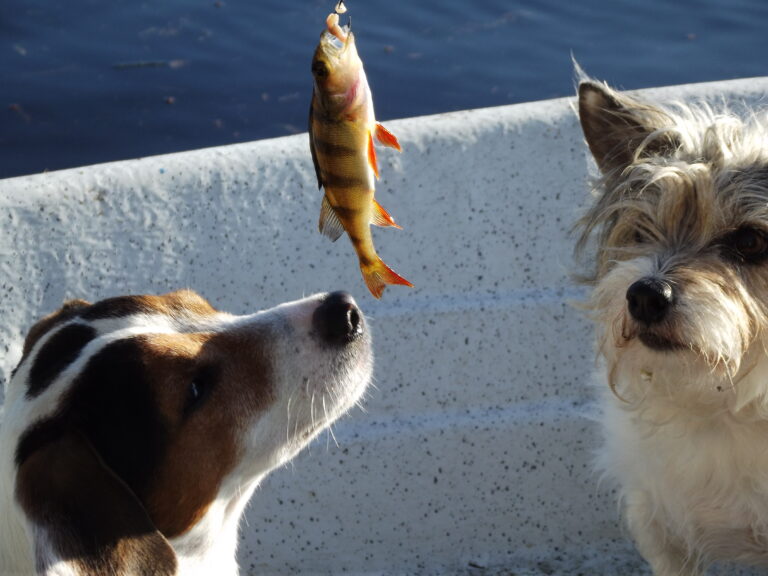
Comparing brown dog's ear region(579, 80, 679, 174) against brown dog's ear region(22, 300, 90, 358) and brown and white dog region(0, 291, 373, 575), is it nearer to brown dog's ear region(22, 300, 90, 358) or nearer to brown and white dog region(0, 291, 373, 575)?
brown and white dog region(0, 291, 373, 575)

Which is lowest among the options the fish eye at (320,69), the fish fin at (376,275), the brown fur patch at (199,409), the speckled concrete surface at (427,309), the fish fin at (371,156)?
the speckled concrete surface at (427,309)

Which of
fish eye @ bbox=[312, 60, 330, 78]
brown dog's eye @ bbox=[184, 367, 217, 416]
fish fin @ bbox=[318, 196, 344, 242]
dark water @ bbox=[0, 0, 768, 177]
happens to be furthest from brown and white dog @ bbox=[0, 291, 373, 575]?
A: dark water @ bbox=[0, 0, 768, 177]

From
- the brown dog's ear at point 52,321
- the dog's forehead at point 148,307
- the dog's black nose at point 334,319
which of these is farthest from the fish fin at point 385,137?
the brown dog's ear at point 52,321

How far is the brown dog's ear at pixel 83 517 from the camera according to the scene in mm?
1549

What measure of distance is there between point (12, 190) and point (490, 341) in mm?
1524

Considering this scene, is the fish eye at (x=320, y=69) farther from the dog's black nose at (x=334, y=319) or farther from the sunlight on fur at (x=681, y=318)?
the sunlight on fur at (x=681, y=318)

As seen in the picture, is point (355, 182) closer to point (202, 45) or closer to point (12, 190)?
point (12, 190)

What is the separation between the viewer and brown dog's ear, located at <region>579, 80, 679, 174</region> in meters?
2.54

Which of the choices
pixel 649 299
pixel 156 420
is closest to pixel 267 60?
pixel 649 299

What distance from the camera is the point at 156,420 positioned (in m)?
1.79

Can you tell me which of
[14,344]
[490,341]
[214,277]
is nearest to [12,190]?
[14,344]

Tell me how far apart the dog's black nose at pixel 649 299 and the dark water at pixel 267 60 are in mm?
2289

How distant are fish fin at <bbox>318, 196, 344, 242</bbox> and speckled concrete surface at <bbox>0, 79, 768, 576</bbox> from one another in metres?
1.40

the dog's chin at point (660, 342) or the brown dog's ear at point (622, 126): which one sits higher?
the brown dog's ear at point (622, 126)
